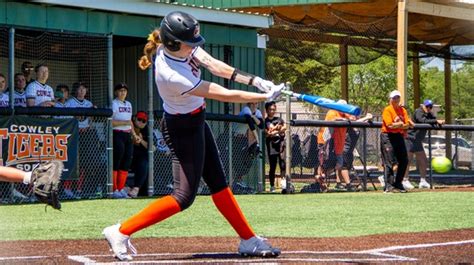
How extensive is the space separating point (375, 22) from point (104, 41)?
892 centimetres

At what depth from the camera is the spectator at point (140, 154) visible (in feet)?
52.4

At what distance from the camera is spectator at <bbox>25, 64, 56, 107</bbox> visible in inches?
558

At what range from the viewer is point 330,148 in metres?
18.4

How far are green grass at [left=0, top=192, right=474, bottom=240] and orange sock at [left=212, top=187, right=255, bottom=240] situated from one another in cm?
202

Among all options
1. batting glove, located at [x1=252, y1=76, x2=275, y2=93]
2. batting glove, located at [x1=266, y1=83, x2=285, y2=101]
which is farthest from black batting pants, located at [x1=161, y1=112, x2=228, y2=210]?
batting glove, located at [x1=266, y1=83, x2=285, y2=101]

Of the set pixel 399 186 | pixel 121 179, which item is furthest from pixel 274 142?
pixel 121 179

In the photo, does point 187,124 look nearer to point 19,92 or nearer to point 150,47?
point 150,47

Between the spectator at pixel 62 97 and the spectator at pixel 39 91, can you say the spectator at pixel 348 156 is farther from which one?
the spectator at pixel 39 91

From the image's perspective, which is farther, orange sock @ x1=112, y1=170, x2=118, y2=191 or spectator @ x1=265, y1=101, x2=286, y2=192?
spectator @ x1=265, y1=101, x2=286, y2=192

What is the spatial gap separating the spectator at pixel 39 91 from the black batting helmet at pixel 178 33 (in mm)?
7620

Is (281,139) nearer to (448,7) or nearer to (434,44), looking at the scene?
(448,7)

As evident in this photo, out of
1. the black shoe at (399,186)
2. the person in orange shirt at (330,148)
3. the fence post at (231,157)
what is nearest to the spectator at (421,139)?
the person in orange shirt at (330,148)

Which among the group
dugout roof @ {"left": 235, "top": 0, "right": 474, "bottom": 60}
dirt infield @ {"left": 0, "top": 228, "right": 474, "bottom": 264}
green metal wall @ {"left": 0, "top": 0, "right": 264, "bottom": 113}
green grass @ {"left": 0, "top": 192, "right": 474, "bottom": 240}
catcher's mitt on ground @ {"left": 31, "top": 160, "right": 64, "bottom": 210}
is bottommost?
green grass @ {"left": 0, "top": 192, "right": 474, "bottom": 240}

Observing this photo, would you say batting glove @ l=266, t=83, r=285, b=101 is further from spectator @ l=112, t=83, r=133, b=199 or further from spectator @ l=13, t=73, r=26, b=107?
spectator @ l=112, t=83, r=133, b=199
